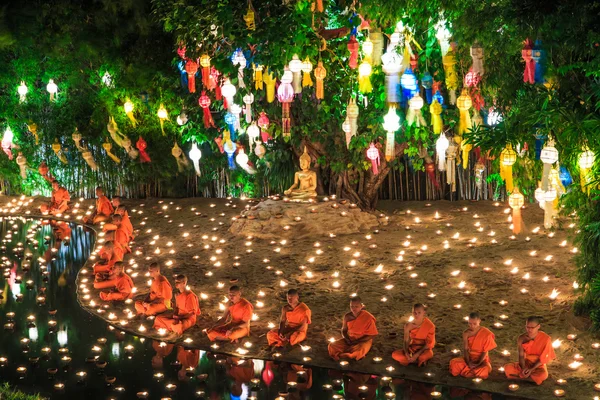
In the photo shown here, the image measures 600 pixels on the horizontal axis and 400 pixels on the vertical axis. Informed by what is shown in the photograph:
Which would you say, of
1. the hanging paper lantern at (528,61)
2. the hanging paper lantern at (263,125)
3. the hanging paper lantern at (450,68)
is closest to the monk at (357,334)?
the hanging paper lantern at (528,61)

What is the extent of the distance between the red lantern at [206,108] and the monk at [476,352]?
19.6 ft

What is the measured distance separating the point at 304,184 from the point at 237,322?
4588mm

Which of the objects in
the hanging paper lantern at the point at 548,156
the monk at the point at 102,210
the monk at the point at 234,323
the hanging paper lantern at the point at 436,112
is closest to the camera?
the hanging paper lantern at the point at 548,156

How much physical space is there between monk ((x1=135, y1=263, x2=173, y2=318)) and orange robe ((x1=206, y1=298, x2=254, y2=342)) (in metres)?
0.85

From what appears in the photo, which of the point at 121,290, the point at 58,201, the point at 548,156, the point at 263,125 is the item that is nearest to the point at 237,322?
the point at 121,290

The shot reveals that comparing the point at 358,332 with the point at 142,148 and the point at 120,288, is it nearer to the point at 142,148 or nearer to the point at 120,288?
the point at 120,288

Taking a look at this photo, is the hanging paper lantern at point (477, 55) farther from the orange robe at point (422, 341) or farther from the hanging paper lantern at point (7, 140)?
the hanging paper lantern at point (7, 140)

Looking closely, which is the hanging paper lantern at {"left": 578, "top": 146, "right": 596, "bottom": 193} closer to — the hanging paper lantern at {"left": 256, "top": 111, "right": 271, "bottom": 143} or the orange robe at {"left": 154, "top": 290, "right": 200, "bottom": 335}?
the orange robe at {"left": 154, "top": 290, "right": 200, "bottom": 335}

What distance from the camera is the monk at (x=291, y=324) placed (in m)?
7.38

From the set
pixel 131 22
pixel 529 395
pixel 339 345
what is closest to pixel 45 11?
pixel 131 22

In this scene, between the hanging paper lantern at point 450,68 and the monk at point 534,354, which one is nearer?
the monk at point 534,354

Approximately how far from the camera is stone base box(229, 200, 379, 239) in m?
11.1

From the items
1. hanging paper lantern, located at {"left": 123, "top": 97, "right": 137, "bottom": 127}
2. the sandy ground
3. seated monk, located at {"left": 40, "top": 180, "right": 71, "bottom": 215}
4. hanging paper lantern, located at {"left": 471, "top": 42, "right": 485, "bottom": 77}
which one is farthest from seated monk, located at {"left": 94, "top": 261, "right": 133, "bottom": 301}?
seated monk, located at {"left": 40, "top": 180, "right": 71, "bottom": 215}

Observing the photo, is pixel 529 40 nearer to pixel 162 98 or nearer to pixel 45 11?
pixel 162 98
